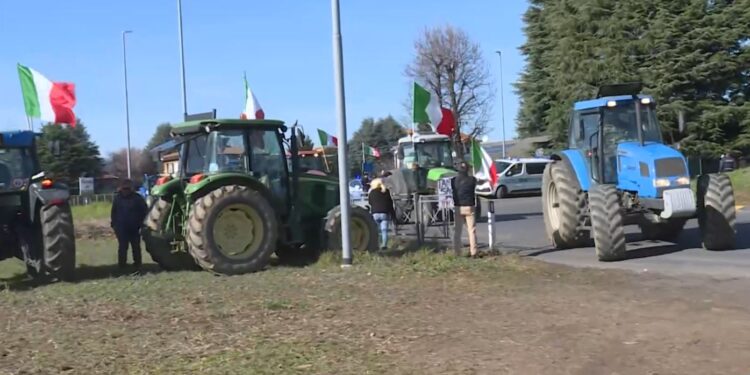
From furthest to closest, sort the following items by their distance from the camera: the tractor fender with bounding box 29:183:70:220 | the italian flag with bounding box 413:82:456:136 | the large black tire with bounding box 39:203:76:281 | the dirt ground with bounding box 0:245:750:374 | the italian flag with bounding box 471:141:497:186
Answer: the italian flag with bounding box 471:141:497:186, the italian flag with bounding box 413:82:456:136, the tractor fender with bounding box 29:183:70:220, the large black tire with bounding box 39:203:76:281, the dirt ground with bounding box 0:245:750:374

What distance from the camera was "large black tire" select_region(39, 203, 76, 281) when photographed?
37.3 ft

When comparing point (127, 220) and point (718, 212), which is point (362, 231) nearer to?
point (127, 220)

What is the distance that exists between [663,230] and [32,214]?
11.5 meters

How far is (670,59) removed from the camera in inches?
1506

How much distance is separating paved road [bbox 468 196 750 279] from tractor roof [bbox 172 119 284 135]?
5.27 metres

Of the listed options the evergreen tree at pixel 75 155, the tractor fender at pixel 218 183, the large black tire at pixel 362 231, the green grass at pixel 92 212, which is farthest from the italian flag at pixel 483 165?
the evergreen tree at pixel 75 155

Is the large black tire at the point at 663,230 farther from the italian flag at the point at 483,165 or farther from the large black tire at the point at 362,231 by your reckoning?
the large black tire at the point at 362,231

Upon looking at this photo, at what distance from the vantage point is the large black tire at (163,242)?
520 inches

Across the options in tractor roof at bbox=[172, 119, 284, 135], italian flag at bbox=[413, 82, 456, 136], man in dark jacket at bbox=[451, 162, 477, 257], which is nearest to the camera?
tractor roof at bbox=[172, 119, 284, 135]

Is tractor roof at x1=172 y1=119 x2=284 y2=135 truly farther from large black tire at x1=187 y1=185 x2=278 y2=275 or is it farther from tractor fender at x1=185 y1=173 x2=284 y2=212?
large black tire at x1=187 y1=185 x2=278 y2=275

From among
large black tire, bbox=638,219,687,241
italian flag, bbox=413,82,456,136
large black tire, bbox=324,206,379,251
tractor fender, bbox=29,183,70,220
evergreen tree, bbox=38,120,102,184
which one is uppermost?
evergreen tree, bbox=38,120,102,184

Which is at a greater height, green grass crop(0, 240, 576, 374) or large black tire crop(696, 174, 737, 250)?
large black tire crop(696, 174, 737, 250)

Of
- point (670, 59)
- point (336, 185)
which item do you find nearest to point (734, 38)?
point (670, 59)

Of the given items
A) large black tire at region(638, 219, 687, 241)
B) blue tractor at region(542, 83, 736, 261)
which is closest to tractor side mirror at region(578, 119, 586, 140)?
blue tractor at region(542, 83, 736, 261)
